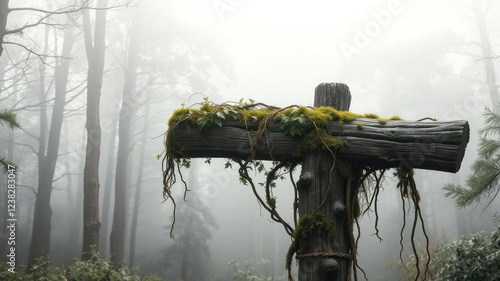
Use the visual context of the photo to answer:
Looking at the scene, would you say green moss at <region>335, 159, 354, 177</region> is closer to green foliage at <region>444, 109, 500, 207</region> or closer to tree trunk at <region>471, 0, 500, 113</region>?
green foliage at <region>444, 109, 500, 207</region>

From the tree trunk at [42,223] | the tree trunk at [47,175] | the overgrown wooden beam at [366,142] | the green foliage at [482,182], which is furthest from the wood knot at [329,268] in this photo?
the tree trunk at [42,223]

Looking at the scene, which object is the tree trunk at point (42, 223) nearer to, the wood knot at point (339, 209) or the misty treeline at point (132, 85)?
the misty treeline at point (132, 85)

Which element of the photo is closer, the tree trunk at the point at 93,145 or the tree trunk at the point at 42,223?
the tree trunk at the point at 93,145

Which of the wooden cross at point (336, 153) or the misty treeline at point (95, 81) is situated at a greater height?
the misty treeline at point (95, 81)

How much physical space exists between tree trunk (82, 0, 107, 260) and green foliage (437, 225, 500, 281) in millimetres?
6699

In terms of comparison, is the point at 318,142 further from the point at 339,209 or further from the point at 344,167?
the point at 339,209

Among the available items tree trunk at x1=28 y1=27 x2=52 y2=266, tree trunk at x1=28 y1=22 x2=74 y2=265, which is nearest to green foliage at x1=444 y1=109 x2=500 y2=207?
tree trunk at x1=28 y1=22 x2=74 y2=265

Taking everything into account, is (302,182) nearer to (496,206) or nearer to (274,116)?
(274,116)

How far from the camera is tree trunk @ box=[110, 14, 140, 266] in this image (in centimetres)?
1270

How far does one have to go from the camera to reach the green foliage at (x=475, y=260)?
5809 mm

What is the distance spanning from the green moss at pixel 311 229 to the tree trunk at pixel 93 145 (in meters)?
6.47

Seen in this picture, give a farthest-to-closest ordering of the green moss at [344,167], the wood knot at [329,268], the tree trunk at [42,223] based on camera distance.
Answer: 1. the tree trunk at [42,223]
2. the green moss at [344,167]
3. the wood knot at [329,268]

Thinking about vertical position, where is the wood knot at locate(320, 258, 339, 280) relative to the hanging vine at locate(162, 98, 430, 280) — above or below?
below

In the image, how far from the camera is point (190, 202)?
1916 cm
